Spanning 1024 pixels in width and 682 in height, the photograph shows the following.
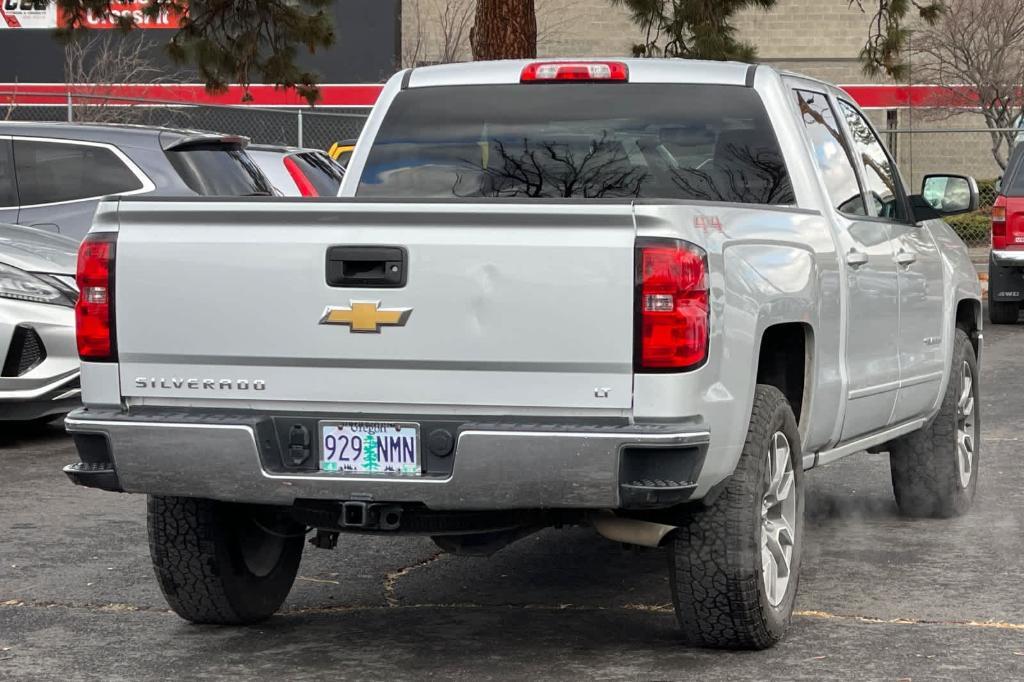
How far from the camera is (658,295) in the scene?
16.2ft

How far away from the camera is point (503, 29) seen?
18.2 m

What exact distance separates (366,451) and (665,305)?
95 cm

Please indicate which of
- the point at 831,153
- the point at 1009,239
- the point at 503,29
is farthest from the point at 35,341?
the point at 1009,239

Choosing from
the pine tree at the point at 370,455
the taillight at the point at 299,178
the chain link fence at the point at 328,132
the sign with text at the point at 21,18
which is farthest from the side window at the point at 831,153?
the sign with text at the point at 21,18

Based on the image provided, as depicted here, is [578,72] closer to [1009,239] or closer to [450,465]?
[450,465]

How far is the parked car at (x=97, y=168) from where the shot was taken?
11711 millimetres

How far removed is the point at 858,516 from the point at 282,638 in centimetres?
322

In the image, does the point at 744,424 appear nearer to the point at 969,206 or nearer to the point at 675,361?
the point at 675,361

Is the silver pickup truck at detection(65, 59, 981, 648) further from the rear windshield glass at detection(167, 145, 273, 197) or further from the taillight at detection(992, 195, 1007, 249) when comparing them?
the taillight at detection(992, 195, 1007, 249)

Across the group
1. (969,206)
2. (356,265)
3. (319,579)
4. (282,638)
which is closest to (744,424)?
(356,265)

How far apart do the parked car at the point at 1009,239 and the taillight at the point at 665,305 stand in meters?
13.0

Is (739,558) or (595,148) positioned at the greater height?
(595,148)

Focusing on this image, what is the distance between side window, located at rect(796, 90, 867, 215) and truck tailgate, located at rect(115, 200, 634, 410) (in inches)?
80.6

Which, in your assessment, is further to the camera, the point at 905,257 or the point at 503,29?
the point at 503,29
